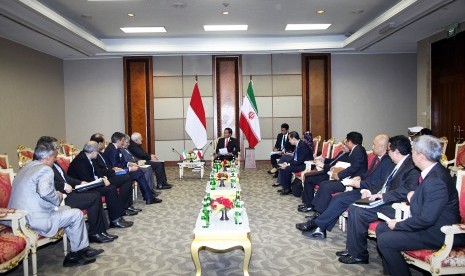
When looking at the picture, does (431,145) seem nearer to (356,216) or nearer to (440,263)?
(440,263)

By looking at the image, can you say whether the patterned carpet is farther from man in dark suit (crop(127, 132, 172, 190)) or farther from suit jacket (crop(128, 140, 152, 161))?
suit jacket (crop(128, 140, 152, 161))

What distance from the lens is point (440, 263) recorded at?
117 inches

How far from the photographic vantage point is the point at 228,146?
1015cm

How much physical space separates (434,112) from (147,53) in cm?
837

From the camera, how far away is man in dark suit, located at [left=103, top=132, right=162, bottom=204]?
6750 mm

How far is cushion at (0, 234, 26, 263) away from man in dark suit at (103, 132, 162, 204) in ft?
10.3

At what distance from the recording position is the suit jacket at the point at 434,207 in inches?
117

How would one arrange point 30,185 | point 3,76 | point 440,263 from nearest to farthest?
point 440,263, point 30,185, point 3,76

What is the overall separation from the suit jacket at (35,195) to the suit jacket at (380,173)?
3393mm

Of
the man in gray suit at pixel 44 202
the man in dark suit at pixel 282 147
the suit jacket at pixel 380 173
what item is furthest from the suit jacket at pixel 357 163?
the man in dark suit at pixel 282 147

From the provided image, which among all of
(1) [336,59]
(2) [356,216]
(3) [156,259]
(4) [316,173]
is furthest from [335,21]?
(3) [156,259]

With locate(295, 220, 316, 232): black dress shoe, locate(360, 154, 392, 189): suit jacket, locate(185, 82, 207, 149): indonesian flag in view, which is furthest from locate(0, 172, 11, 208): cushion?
locate(185, 82, 207, 149): indonesian flag

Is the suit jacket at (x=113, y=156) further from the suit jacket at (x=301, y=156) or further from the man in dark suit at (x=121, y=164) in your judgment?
the suit jacket at (x=301, y=156)

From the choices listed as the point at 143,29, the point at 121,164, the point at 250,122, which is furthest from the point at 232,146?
the point at 143,29
